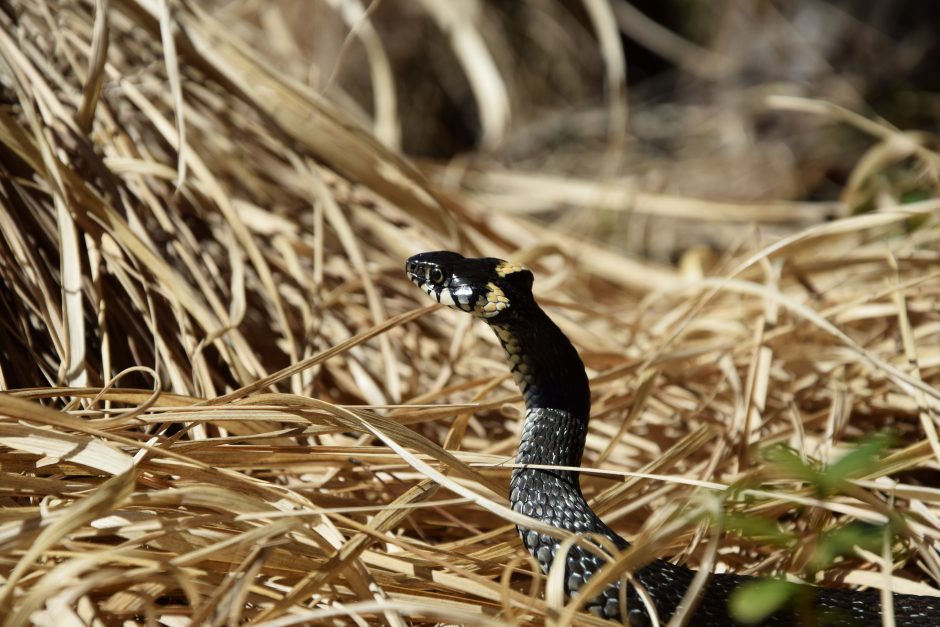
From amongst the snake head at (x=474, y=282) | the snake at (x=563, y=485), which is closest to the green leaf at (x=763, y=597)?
the snake at (x=563, y=485)

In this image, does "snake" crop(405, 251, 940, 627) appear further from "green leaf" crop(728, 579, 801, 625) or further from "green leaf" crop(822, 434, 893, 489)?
"green leaf" crop(822, 434, 893, 489)

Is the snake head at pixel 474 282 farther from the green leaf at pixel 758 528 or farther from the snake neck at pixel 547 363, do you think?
the green leaf at pixel 758 528

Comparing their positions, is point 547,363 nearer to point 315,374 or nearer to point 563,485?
point 563,485

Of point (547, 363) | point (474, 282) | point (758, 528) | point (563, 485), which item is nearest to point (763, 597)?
point (758, 528)

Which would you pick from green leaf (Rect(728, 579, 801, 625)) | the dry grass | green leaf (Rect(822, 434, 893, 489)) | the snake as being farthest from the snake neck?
green leaf (Rect(822, 434, 893, 489))

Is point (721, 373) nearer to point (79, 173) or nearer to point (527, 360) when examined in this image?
point (527, 360)

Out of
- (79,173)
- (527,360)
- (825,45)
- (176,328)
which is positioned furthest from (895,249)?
(825,45)
